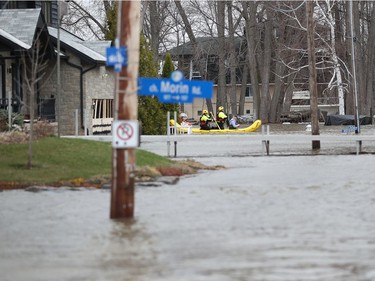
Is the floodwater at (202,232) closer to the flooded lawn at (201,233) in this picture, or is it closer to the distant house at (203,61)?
the flooded lawn at (201,233)

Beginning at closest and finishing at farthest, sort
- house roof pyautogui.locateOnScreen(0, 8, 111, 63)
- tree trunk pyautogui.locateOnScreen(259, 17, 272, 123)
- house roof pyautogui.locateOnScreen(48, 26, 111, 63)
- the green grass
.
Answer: the green grass
house roof pyautogui.locateOnScreen(0, 8, 111, 63)
house roof pyautogui.locateOnScreen(48, 26, 111, 63)
tree trunk pyautogui.locateOnScreen(259, 17, 272, 123)

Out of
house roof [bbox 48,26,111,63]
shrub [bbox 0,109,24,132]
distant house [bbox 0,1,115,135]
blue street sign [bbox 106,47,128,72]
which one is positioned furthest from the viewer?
house roof [bbox 48,26,111,63]

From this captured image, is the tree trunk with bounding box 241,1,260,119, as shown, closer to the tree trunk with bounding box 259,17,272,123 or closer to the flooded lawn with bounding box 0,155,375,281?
the tree trunk with bounding box 259,17,272,123

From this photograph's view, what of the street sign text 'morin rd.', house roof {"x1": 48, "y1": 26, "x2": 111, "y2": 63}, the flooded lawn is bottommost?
the flooded lawn

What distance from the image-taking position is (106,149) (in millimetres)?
28281

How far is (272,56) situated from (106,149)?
66.9m

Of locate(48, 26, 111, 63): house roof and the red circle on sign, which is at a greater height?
locate(48, 26, 111, 63): house roof

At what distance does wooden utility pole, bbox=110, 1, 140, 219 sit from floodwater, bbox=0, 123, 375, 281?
736mm

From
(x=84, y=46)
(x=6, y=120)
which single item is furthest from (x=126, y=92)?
(x=84, y=46)

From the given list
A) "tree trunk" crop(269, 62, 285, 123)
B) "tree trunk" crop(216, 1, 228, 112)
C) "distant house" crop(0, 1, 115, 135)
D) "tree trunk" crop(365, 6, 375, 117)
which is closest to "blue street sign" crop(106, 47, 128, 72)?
"distant house" crop(0, 1, 115, 135)

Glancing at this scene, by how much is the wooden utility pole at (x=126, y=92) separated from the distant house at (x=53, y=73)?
79.3ft

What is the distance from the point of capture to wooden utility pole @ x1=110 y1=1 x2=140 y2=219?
637 inches

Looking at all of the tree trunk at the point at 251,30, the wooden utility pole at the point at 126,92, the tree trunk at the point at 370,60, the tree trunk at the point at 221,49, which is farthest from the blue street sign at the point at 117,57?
the tree trunk at the point at 221,49

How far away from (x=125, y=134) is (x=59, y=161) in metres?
10.0
